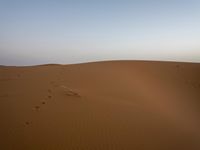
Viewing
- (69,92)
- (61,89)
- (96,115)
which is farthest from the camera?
(61,89)

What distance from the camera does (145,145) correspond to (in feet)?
14.6

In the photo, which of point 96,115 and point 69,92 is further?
point 69,92

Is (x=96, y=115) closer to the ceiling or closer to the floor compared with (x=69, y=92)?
closer to the floor

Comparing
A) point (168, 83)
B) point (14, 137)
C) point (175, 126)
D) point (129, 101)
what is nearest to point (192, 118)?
Result: point (175, 126)

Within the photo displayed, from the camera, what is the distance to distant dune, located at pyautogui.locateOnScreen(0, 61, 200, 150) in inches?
172

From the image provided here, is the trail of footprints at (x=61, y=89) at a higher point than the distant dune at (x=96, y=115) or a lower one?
higher

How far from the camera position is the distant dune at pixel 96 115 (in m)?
4.37

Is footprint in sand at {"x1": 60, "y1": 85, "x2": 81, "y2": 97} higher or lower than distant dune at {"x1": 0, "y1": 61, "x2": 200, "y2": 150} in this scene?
higher

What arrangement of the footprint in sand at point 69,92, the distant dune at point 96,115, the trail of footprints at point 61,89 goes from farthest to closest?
the footprint in sand at point 69,92 < the trail of footprints at point 61,89 < the distant dune at point 96,115

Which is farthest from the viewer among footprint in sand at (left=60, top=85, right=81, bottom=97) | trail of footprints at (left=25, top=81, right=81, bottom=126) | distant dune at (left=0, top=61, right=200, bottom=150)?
footprint in sand at (left=60, top=85, right=81, bottom=97)

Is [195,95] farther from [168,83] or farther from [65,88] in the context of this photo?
[65,88]

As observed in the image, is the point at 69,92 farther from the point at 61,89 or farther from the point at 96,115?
the point at 96,115

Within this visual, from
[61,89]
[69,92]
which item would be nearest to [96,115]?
[69,92]

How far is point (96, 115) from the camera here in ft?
18.1
